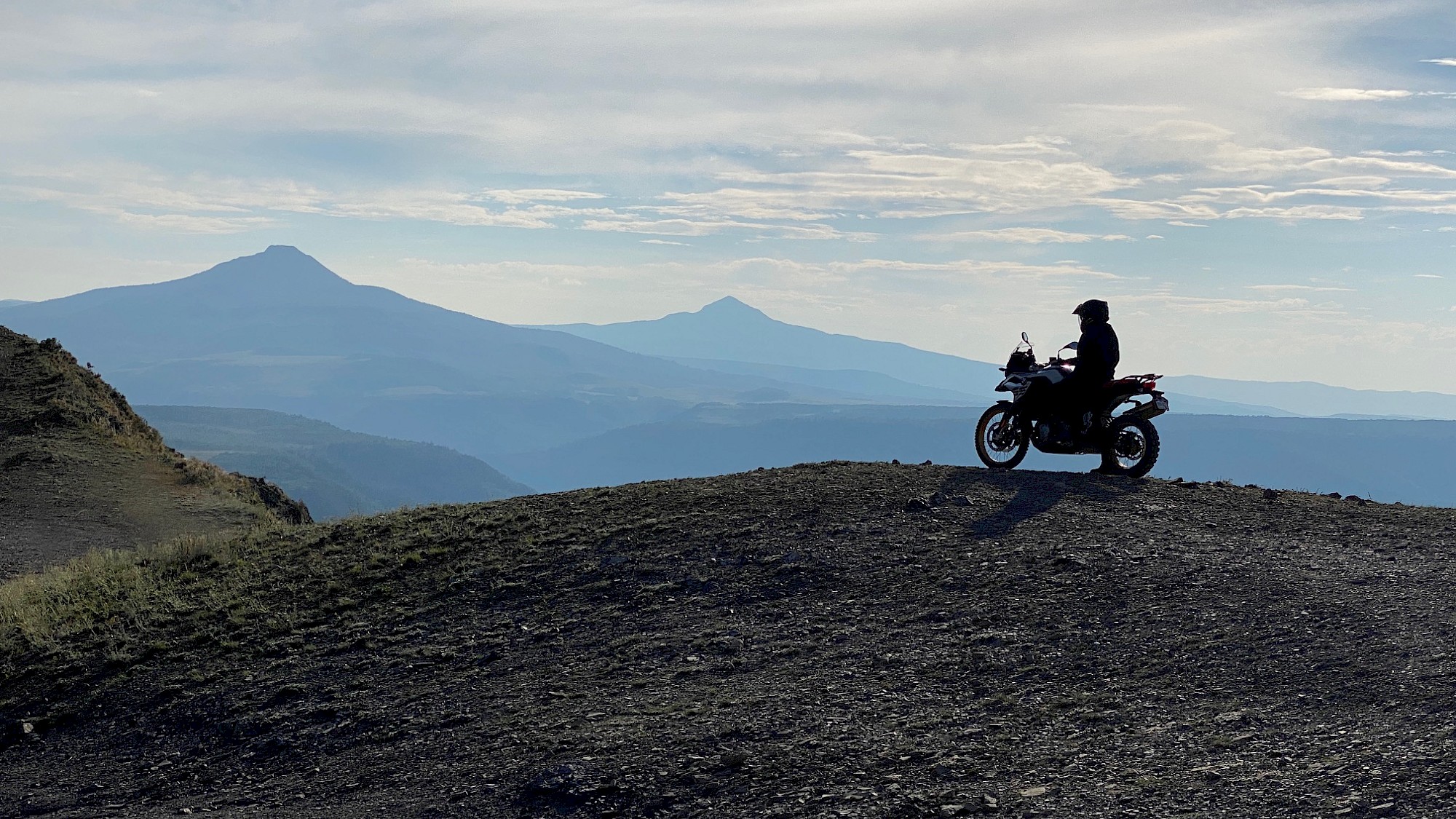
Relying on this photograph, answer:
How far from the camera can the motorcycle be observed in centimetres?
1474

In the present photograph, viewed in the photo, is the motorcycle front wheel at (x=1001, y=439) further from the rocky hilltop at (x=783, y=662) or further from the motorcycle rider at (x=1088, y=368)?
the rocky hilltop at (x=783, y=662)

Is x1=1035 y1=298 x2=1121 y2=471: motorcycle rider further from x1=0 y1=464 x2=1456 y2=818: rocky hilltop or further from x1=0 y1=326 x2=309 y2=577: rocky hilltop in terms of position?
x1=0 y1=326 x2=309 y2=577: rocky hilltop

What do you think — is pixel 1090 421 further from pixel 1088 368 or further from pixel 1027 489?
pixel 1027 489

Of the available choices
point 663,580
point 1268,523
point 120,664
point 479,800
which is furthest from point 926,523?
point 120,664

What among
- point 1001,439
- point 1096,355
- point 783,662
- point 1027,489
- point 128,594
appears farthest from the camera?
point 1001,439

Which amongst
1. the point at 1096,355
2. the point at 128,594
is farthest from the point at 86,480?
the point at 1096,355

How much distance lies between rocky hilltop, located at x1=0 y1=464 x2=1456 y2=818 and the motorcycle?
3.04ft

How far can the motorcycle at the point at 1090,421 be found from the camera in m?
14.7

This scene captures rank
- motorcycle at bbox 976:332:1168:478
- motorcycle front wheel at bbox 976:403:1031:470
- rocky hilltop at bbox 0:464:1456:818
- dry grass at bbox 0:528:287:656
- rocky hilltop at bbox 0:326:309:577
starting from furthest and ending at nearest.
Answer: rocky hilltop at bbox 0:326:309:577 → motorcycle front wheel at bbox 976:403:1031:470 → motorcycle at bbox 976:332:1168:478 → dry grass at bbox 0:528:287:656 → rocky hilltop at bbox 0:464:1456:818

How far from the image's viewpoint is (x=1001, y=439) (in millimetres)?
16031

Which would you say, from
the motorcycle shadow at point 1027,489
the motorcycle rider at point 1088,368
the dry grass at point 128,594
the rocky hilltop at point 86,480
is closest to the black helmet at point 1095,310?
the motorcycle rider at point 1088,368

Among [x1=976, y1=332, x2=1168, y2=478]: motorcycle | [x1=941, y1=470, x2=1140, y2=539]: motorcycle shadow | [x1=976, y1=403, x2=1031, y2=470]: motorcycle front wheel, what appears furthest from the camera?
[x1=976, y1=403, x2=1031, y2=470]: motorcycle front wheel

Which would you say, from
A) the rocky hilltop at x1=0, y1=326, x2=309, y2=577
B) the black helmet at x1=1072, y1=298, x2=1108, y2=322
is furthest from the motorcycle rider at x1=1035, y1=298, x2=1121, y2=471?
the rocky hilltop at x1=0, y1=326, x2=309, y2=577

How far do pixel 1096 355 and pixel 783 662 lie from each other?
26.3ft
